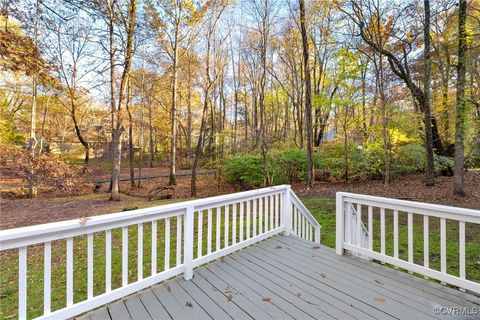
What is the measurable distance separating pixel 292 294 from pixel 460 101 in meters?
7.79

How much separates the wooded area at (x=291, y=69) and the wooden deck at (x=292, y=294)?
408 cm

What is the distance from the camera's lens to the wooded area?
6.51 m

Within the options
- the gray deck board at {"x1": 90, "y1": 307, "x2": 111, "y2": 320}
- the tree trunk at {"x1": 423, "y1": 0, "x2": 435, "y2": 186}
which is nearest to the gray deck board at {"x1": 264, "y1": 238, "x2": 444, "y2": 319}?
the gray deck board at {"x1": 90, "y1": 307, "x2": 111, "y2": 320}

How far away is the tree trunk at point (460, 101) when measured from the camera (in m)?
6.48

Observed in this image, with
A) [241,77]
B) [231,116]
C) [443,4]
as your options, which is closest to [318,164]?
[443,4]

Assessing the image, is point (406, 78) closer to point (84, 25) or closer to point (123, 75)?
point (123, 75)

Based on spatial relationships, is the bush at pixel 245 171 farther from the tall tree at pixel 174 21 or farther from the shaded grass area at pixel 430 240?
the tall tree at pixel 174 21

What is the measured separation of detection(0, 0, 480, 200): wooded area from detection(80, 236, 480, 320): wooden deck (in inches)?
161

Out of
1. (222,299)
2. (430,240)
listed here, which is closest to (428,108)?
(430,240)

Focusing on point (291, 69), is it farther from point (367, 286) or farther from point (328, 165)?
point (367, 286)

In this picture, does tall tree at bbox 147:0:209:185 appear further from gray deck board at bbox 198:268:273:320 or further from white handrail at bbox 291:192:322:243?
gray deck board at bbox 198:268:273:320

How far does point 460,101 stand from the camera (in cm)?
683

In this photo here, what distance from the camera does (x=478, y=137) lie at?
26.3 feet

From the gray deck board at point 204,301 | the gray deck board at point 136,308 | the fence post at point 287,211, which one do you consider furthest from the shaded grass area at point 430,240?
the gray deck board at point 136,308
